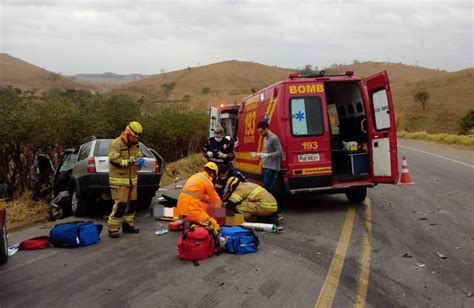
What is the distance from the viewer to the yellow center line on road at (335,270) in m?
4.88

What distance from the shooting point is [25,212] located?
37.3ft

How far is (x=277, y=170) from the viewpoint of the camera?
9.22 m

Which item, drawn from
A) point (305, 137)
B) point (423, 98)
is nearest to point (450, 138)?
point (305, 137)

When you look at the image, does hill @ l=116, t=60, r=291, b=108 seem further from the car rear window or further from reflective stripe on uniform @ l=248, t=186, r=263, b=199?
reflective stripe on uniform @ l=248, t=186, r=263, b=199

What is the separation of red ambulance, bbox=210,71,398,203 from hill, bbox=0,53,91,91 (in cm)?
8408

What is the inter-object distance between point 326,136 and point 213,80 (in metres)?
96.8

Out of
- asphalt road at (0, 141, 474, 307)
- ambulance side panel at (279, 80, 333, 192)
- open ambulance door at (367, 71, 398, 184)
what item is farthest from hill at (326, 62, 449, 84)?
asphalt road at (0, 141, 474, 307)

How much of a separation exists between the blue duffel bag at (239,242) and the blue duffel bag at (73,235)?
2012mm

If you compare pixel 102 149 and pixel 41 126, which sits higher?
pixel 41 126

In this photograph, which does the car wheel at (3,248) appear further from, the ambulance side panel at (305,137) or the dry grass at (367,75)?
the dry grass at (367,75)

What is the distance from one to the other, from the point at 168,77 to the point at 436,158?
97.8m

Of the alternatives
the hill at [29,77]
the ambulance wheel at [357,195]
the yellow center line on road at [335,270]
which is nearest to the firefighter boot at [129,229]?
the yellow center line on road at [335,270]

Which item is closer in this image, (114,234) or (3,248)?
(3,248)

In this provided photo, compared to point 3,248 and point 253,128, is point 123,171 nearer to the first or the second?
point 3,248
